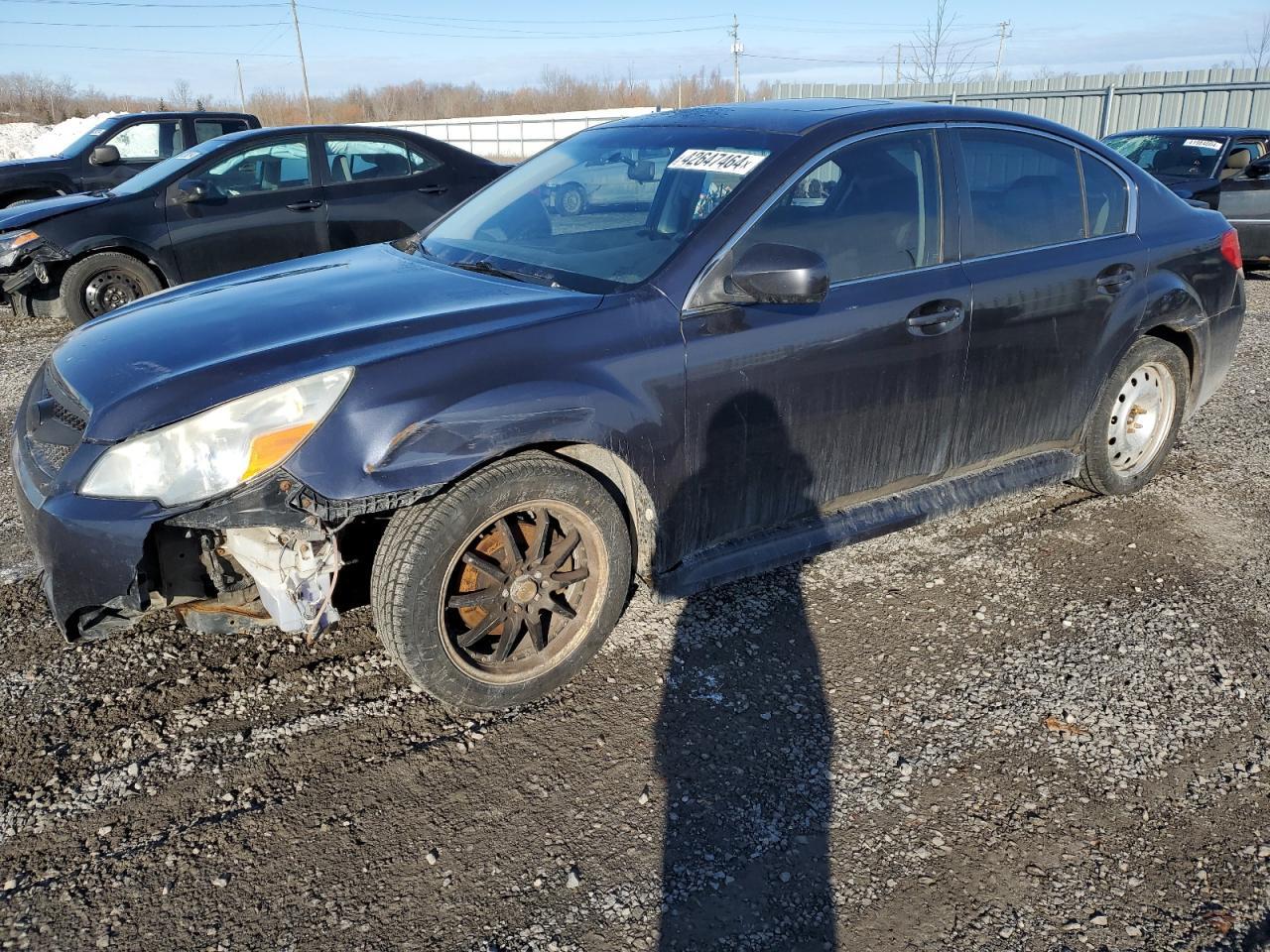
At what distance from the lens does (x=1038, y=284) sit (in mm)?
3908

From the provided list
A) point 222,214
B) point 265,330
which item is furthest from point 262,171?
point 265,330

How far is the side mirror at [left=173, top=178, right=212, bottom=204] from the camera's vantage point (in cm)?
801

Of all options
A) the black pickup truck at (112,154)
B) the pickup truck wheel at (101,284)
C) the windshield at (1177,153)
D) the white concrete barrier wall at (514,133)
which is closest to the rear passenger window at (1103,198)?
the pickup truck wheel at (101,284)

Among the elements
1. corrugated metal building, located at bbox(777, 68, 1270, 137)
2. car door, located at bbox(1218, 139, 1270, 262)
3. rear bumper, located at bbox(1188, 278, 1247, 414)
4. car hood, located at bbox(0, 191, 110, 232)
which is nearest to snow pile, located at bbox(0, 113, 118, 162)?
corrugated metal building, located at bbox(777, 68, 1270, 137)

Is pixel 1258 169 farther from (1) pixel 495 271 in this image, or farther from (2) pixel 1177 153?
(1) pixel 495 271

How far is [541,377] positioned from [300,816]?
1371 millimetres

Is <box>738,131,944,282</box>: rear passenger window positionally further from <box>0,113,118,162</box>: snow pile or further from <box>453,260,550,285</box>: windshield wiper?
<box>0,113,118,162</box>: snow pile

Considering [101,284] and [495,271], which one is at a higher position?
[495,271]

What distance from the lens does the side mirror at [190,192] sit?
8008mm

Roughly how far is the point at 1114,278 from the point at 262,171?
22.7ft

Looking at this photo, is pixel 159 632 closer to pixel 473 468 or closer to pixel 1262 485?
pixel 473 468

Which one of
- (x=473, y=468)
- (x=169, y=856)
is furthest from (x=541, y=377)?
(x=169, y=856)

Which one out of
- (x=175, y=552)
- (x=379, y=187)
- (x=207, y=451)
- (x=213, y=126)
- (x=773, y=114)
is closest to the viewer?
(x=207, y=451)

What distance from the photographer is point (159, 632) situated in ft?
11.6
